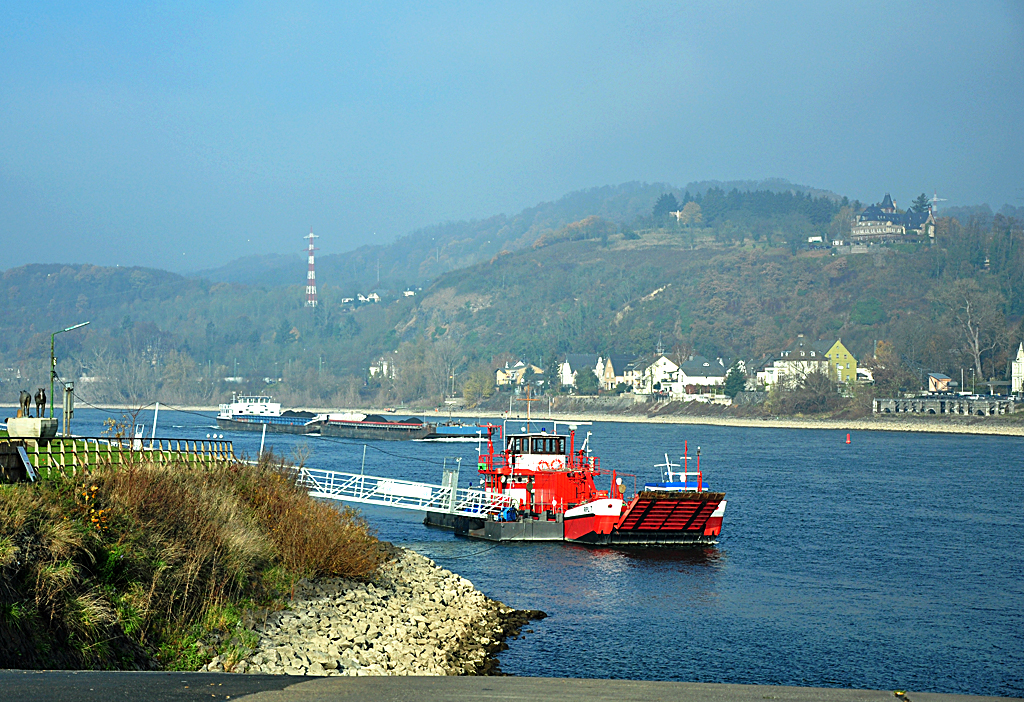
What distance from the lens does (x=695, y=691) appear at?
39.1ft

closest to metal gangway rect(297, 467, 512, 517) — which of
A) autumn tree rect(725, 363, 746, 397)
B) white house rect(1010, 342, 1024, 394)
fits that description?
white house rect(1010, 342, 1024, 394)

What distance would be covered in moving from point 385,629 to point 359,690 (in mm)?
10312

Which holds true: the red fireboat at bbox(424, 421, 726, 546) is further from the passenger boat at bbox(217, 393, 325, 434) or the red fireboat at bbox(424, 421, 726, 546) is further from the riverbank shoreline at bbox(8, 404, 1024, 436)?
the passenger boat at bbox(217, 393, 325, 434)

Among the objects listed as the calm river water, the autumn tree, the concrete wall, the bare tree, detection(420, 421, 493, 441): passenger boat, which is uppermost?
the bare tree

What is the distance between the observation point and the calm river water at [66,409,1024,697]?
25.1m

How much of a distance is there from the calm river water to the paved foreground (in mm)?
11300

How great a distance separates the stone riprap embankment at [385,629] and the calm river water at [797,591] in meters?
1.35

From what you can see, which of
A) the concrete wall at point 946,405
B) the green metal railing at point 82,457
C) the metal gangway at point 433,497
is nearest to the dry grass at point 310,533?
the green metal railing at point 82,457

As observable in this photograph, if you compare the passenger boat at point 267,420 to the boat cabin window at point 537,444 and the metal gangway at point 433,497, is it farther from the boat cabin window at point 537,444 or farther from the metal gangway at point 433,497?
the boat cabin window at point 537,444

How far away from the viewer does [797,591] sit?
3475cm

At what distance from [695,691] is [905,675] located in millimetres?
15274

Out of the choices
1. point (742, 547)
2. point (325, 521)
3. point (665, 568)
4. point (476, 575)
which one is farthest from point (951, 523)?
point (325, 521)

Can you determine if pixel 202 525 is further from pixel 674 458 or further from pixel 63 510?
pixel 674 458

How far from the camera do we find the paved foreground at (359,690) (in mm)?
10961
